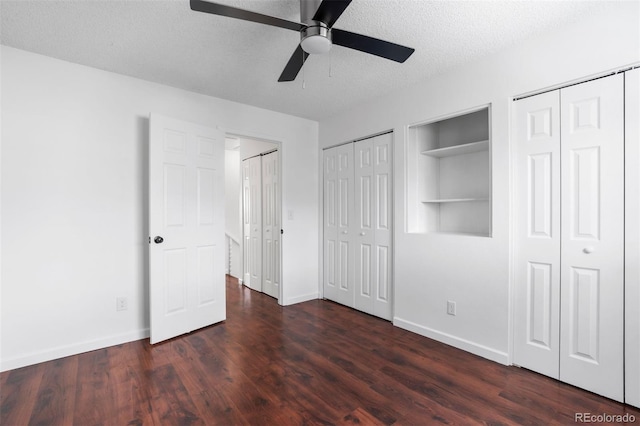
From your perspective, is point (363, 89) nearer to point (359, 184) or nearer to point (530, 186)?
point (359, 184)

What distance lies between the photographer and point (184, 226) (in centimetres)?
299

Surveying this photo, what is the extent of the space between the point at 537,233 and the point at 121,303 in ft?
11.6

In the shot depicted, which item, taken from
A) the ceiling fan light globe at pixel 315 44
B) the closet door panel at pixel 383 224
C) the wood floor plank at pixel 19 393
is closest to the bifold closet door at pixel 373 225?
the closet door panel at pixel 383 224

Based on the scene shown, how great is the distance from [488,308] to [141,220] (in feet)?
10.4

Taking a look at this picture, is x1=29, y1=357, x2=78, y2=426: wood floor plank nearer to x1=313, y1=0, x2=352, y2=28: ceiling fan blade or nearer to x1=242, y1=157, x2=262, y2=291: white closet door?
x1=242, y1=157, x2=262, y2=291: white closet door

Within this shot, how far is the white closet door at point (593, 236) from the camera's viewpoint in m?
1.91

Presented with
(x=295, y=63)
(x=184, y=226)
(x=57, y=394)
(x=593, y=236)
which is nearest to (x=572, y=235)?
(x=593, y=236)

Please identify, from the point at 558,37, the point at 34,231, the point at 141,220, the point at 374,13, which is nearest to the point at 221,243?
the point at 141,220

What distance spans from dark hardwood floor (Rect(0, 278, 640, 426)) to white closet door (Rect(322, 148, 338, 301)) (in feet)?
3.92

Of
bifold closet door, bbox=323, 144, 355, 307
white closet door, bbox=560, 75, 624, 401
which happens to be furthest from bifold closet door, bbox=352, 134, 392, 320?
white closet door, bbox=560, 75, 624, 401

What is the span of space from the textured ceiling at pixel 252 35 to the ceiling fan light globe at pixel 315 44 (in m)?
0.34

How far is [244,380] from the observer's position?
7.09ft

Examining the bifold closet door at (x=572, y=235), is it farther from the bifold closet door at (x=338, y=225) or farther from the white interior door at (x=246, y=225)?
the white interior door at (x=246, y=225)

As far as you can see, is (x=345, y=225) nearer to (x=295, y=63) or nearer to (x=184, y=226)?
(x=184, y=226)
